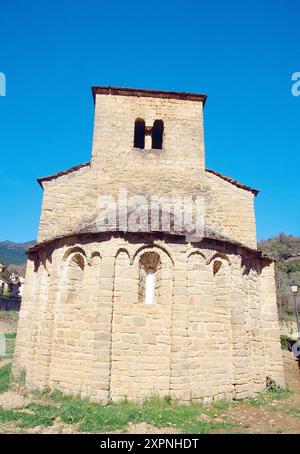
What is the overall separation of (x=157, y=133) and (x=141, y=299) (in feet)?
27.0

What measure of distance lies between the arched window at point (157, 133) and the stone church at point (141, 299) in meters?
2.72

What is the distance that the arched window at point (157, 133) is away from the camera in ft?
44.2

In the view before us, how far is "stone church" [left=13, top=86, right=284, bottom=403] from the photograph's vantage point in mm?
7770

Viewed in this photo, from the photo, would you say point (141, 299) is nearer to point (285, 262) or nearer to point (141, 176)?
point (141, 176)

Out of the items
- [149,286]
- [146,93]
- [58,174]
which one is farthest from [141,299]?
[146,93]

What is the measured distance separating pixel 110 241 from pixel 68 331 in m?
2.67

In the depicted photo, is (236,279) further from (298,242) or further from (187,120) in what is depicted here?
(298,242)

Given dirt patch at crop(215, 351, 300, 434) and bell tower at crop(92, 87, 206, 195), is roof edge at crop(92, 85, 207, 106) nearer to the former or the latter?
bell tower at crop(92, 87, 206, 195)

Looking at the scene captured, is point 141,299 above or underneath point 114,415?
above

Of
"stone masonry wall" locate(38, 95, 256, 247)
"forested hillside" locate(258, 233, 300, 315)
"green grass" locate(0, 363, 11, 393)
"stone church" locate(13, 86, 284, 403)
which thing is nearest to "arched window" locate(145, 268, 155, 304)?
"stone church" locate(13, 86, 284, 403)

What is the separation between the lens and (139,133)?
13.9 m

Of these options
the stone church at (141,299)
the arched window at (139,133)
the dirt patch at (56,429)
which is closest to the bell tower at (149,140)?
the arched window at (139,133)
